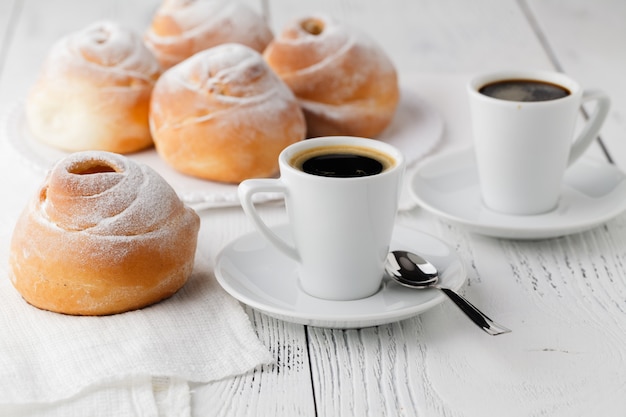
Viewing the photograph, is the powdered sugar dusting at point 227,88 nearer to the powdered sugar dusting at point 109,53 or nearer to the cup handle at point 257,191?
the powdered sugar dusting at point 109,53

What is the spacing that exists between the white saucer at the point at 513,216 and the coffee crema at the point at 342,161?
25cm

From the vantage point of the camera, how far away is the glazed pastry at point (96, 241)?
3.55 feet

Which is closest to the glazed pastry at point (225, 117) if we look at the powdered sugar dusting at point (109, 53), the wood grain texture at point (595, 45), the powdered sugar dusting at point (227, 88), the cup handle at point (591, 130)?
the powdered sugar dusting at point (227, 88)

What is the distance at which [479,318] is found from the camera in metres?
1.04

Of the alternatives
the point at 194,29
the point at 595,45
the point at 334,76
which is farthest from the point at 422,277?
the point at 595,45

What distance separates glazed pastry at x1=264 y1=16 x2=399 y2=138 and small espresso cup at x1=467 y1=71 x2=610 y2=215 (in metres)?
0.32

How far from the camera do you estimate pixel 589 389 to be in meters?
0.99

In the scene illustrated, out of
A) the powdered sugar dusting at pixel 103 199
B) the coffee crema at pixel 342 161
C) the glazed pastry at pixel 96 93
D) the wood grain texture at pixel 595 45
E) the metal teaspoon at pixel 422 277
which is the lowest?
the wood grain texture at pixel 595 45

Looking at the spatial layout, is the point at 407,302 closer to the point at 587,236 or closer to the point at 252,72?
the point at 587,236

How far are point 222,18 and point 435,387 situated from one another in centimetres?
105

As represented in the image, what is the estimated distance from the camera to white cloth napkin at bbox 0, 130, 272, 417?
3.14 feet

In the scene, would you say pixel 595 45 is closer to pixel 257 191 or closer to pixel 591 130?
pixel 591 130

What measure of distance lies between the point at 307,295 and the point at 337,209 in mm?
132

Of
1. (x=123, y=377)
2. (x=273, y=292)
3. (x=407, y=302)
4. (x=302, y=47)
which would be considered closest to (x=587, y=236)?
(x=407, y=302)
